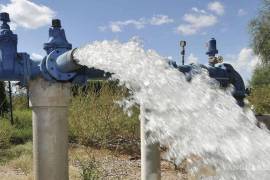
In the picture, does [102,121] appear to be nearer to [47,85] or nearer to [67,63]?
[47,85]

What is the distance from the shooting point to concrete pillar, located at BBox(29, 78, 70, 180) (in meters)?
2.56

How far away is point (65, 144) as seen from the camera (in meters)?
2.65

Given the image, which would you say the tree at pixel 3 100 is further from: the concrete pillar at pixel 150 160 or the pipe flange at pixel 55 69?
the pipe flange at pixel 55 69

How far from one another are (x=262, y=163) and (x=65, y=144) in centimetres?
142

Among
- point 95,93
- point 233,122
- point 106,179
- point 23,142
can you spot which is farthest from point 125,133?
point 233,122

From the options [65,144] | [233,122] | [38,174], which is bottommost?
[38,174]

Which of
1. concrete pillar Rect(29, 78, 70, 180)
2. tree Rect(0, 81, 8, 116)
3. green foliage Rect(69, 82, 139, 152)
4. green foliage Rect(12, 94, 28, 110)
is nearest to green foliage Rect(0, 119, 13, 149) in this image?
green foliage Rect(69, 82, 139, 152)

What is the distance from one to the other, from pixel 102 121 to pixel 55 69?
6.14 m

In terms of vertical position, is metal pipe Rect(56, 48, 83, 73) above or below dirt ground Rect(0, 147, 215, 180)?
above

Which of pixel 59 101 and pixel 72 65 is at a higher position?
pixel 72 65

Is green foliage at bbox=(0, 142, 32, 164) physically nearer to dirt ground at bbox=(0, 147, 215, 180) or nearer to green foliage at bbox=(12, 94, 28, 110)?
dirt ground at bbox=(0, 147, 215, 180)

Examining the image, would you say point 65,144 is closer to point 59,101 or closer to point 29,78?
point 59,101

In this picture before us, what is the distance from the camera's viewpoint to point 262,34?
18.9 metres

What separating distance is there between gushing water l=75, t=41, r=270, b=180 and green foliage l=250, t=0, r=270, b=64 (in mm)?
17000
